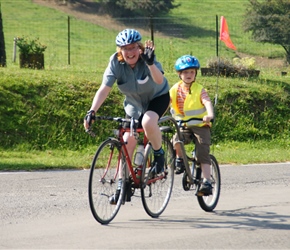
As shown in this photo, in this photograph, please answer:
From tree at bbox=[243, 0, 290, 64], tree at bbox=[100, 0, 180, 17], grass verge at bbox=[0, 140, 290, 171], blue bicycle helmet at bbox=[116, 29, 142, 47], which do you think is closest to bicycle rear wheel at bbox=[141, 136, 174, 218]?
blue bicycle helmet at bbox=[116, 29, 142, 47]

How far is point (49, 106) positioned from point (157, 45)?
23.8 metres

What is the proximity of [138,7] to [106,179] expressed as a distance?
1836 inches

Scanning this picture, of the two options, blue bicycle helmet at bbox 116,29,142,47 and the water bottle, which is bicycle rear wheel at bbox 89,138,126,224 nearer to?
the water bottle

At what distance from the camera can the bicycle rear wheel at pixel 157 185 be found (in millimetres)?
8461

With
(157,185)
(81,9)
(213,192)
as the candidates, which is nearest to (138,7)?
(81,9)

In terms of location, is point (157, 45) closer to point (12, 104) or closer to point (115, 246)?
point (12, 104)

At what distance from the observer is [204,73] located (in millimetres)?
22172

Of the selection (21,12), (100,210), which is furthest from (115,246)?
(21,12)

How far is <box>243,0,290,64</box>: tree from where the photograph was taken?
30375 millimetres

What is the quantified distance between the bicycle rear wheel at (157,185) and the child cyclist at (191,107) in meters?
0.10

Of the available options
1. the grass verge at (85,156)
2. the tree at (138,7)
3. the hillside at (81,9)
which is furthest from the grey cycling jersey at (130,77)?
the tree at (138,7)

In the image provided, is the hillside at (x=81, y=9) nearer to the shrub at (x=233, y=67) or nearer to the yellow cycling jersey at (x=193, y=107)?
the shrub at (x=233, y=67)

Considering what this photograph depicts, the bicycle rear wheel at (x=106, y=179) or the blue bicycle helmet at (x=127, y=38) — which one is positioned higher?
the blue bicycle helmet at (x=127, y=38)

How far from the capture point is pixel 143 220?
855 centimetres
